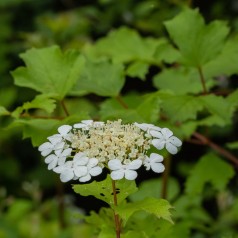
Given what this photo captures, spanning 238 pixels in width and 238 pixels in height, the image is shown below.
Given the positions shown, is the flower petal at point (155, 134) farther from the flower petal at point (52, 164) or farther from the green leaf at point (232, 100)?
the green leaf at point (232, 100)

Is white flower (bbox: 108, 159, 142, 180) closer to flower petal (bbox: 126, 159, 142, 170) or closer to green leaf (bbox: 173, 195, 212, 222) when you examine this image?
flower petal (bbox: 126, 159, 142, 170)

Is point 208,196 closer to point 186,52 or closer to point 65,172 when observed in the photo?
point 186,52

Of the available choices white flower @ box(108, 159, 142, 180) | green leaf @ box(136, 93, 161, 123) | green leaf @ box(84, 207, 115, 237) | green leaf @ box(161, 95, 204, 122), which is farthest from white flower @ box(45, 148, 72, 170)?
green leaf @ box(161, 95, 204, 122)

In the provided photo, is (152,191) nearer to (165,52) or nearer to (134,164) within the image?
(165,52)

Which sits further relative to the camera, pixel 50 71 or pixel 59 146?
pixel 50 71

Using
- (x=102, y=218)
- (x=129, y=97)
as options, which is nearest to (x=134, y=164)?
(x=102, y=218)

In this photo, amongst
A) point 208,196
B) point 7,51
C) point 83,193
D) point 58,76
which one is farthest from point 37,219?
point 83,193
